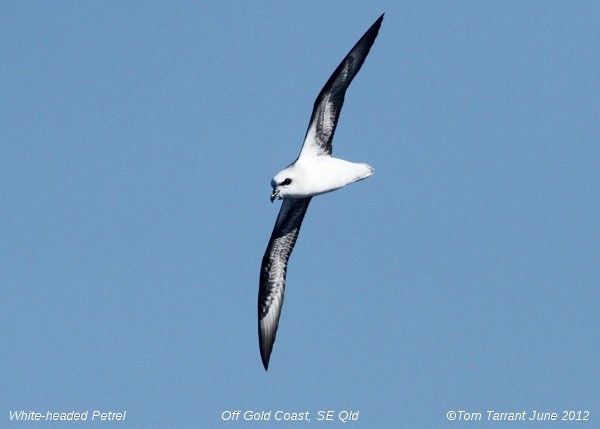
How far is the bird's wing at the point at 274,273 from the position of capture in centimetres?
3030

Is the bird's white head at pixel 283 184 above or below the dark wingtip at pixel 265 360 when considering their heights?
above

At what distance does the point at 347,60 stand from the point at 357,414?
10.1 metres

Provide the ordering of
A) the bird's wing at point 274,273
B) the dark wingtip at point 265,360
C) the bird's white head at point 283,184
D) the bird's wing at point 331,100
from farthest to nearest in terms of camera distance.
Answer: the bird's wing at point 274,273 → the dark wingtip at point 265,360 → the bird's white head at point 283,184 → the bird's wing at point 331,100

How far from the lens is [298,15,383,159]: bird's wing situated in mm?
26797

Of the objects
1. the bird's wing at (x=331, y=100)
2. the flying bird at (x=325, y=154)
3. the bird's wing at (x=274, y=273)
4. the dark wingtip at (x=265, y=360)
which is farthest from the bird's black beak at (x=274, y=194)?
the dark wingtip at (x=265, y=360)

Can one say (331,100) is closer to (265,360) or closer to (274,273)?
(274,273)

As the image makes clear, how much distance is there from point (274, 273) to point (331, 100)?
647 centimetres

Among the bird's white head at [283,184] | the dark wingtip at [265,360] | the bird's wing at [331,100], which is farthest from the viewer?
the dark wingtip at [265,360]

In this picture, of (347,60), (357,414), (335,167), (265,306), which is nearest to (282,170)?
(335,167)

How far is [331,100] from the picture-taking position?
27047 mm

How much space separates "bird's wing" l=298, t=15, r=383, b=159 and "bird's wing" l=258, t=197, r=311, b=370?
3.07 meters

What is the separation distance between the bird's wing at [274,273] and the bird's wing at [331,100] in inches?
121

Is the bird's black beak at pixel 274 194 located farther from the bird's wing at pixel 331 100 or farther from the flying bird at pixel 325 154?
the bird's wing at pixel 331 100

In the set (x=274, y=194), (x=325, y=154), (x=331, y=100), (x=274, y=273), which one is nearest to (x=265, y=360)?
(x=274, y=273)
